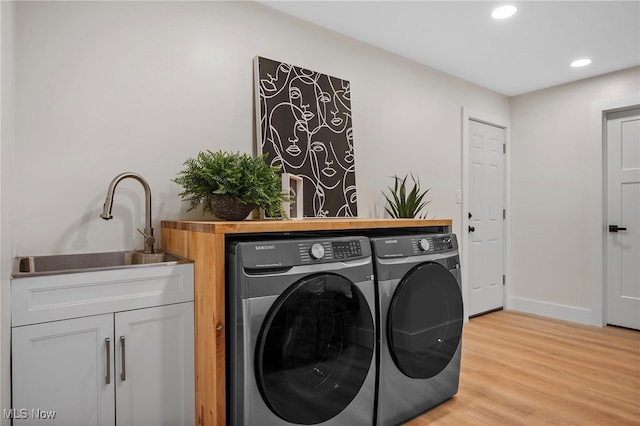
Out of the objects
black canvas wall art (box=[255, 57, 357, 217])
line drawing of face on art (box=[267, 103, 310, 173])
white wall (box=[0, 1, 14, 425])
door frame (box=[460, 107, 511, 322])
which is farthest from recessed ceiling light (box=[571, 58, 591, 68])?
white wall (box=[0, 1, 14, 425])

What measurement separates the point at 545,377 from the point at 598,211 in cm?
192

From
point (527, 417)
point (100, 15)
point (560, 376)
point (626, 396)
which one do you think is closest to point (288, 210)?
point (100, 15)

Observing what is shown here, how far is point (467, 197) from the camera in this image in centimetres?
369

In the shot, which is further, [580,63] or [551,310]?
[551,310]

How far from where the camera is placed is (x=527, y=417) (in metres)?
1.96

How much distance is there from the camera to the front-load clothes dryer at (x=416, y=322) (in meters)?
1.84

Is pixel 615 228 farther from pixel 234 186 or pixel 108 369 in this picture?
pixel 108 369

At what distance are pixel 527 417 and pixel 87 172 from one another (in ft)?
8.26

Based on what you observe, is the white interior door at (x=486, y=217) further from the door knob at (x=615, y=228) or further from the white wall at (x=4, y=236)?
the white wall at (x=4, y=236)

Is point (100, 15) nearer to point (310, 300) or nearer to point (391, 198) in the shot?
point (310, 300)

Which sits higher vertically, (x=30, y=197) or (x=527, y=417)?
(x=30, y=197)

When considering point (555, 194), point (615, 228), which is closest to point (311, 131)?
point (555, 194)

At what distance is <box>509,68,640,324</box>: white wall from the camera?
3639 millimetres

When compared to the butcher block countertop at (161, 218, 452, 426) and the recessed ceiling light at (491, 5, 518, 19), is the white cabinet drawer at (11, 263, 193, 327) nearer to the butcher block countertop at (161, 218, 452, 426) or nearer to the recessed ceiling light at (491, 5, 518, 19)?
the butcher block countertop at (161, 218, 452, 426)
